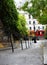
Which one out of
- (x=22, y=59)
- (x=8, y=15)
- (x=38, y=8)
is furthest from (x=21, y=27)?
(x=22, y=59)

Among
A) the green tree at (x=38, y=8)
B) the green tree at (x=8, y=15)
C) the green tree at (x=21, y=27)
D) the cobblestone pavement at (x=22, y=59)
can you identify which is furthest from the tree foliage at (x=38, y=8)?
the green tree at (x=21, y=27)

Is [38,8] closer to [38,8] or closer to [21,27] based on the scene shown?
[38,8]

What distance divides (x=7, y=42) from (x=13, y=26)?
6.93 ft

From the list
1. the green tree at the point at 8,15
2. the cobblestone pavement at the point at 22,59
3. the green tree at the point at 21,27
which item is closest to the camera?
the cobblestone pavement at the point at 22,59

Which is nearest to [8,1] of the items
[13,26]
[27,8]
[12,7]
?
[12,7]

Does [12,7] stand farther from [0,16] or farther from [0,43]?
[0,43]

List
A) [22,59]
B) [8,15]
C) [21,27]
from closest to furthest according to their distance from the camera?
[22,59], [8,15], [21,27]

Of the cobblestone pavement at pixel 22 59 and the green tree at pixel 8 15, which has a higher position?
the green tree at pixel 8 15

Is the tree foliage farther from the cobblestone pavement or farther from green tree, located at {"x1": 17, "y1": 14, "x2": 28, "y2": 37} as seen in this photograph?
green tree, located at {"x1": 17, "y1": 14, "x2": 28, "y2": 37}

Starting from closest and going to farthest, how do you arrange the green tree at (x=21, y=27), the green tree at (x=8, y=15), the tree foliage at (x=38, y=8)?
the tree foliage at (x=38, y=8) → the green tree at (x=8, y=15) → the green tree at (x=21, y=27)

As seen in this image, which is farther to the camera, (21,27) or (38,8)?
(21,27)

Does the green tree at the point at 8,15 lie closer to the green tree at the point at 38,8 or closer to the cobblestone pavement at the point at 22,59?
the green tree at the point at 38,8

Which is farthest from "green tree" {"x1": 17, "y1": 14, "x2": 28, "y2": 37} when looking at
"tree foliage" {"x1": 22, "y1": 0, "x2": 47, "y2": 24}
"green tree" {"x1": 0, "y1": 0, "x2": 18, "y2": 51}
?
"tree foliage" {"x1": 22, "y1": 0, "x2": 47, "y2": 24}

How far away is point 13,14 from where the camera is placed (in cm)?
3177
